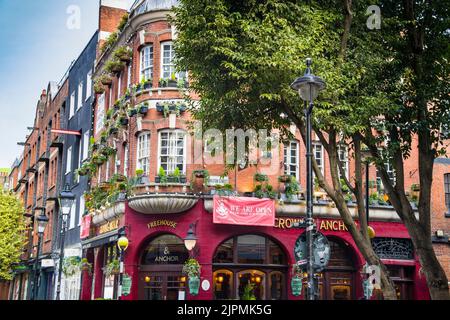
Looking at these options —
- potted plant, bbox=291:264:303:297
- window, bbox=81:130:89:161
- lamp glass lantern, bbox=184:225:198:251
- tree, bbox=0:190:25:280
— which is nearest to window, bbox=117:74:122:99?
window, bbox=81:130:89:161

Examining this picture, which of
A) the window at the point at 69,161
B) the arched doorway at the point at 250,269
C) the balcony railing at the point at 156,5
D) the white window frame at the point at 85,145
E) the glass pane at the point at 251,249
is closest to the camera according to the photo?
the arched doorway at the point at 250,269

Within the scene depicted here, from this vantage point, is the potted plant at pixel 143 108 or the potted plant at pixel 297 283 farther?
the potted plant at pixel 143 108

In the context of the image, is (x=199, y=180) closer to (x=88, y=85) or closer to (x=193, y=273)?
(x=193, y=273)

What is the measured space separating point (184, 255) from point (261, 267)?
327 cm

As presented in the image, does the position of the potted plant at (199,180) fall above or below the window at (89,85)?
below

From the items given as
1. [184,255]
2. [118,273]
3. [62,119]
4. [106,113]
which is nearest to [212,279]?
[184,255]

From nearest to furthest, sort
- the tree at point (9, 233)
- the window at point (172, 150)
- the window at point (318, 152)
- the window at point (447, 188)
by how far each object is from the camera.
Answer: the window at point (172, 150) → the window at point (318, 152) → the window at point (447, 188) → the tree at point (9, 233)

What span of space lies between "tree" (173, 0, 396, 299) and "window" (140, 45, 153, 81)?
9.31 meters

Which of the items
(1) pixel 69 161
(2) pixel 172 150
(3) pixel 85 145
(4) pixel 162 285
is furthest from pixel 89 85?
(4) pixel 162 285

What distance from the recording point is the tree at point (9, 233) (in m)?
43.8

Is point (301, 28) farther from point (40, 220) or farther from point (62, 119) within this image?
point (62, 119)

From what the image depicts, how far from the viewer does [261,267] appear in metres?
25.2

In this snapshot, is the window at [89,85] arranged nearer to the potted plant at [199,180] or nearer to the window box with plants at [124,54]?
the window box with plants at [124,54]

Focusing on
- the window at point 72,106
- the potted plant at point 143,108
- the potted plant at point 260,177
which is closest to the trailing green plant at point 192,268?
the potted plant at point 260,177
